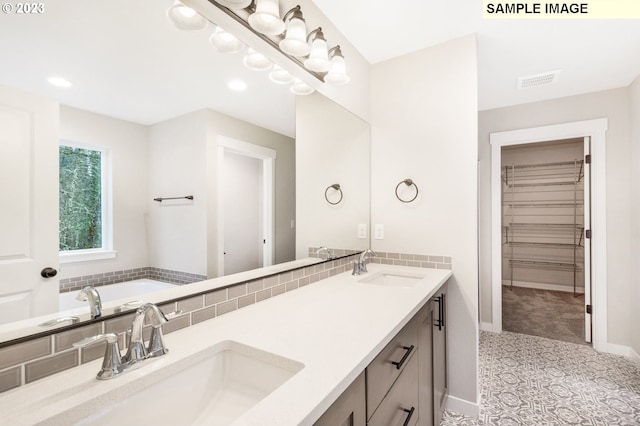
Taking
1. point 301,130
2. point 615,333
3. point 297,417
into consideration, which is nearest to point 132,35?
point 301,130

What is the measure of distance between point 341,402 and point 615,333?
3.38 m

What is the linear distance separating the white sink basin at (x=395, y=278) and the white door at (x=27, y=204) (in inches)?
59.5

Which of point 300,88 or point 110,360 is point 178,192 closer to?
point 110,360

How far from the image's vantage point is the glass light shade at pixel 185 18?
3.33ft

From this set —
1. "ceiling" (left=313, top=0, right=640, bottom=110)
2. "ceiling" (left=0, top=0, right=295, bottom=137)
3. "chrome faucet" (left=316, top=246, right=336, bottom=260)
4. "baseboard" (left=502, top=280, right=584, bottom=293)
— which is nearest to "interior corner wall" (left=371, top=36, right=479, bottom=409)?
"ceiling" (left=313, top=0, right=640, bottom=110)

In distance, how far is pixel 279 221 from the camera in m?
1.53

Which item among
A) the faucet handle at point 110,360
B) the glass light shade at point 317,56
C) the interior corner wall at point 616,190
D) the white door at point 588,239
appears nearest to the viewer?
the faucet handle at point 110,360

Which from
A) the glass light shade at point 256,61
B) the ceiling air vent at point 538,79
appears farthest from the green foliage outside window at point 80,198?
the ceiling air vent at point 538,79

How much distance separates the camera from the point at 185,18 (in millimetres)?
1048

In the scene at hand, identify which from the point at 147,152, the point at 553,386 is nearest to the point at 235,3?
the point at 147,152

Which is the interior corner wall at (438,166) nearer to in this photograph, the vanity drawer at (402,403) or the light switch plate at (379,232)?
the light switch plate at (379,232)

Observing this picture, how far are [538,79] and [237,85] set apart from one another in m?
2.65

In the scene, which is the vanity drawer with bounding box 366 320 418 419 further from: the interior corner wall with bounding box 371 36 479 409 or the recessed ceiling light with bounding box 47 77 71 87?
the recessed ceiling light with bounding box 47 77 71 87

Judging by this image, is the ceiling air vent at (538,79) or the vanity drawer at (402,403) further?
the ceiling air vent at (538,79)
